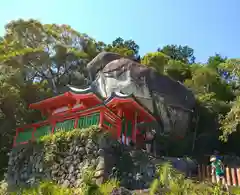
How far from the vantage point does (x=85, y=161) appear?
11.7 metres

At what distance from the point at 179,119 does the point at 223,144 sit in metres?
3.58

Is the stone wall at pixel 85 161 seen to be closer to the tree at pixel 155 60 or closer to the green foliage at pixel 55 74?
the green foliage at pixel 55 74

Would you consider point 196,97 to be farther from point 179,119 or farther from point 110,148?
point 110,148

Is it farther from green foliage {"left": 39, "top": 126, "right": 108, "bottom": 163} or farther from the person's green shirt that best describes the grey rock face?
the person's green shirt

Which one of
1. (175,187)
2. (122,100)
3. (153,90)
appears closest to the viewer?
(175,187)

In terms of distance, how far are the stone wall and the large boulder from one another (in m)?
9.14

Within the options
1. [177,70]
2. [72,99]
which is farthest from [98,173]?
[177,70]

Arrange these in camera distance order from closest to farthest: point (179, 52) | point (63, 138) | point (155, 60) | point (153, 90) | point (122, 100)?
point (63, 138)
point (122, 100)
point (153, 90)
point (155, 60)
point (179, 52)

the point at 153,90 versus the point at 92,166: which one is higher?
the point at 153,90

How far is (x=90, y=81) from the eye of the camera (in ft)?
81.9

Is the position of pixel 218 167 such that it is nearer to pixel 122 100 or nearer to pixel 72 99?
pixel 122 100

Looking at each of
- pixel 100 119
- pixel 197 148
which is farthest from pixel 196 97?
pixel 100 119

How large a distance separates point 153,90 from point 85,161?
11574mm

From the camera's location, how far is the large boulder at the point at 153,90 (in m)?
21.5
